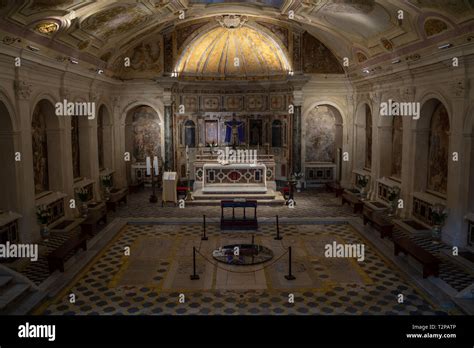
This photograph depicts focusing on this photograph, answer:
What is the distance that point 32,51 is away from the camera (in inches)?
469

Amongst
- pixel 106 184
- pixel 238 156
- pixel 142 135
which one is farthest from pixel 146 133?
pixel 238 156

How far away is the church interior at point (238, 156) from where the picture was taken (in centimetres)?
1007

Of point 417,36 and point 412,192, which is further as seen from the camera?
point 412,192

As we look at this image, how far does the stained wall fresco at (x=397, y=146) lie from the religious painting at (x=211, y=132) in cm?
871

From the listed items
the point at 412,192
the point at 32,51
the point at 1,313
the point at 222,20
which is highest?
the point at 222,20

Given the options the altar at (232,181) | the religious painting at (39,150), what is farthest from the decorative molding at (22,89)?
the altar at (232,181)

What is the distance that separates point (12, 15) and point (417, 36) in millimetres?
10645

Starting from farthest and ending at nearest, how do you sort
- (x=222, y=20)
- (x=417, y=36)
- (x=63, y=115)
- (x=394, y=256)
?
(x=222, y=20) → (x=63, y=115) → (x=417, y=36) → (x=394, y=256)

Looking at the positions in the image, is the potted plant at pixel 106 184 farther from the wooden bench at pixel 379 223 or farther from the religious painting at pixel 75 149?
the wooden bench at pixel 379 223

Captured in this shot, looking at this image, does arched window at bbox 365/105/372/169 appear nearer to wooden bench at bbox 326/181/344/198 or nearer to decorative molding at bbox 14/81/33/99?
wooden bench at bbox 326/181/344/198

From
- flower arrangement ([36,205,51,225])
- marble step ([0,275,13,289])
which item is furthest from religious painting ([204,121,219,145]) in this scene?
marble step ([0,275,13,289])

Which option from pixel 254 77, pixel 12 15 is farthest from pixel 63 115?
pixel 254 77

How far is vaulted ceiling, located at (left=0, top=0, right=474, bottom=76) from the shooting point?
36.4 feet

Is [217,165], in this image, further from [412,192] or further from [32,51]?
[32,51]
